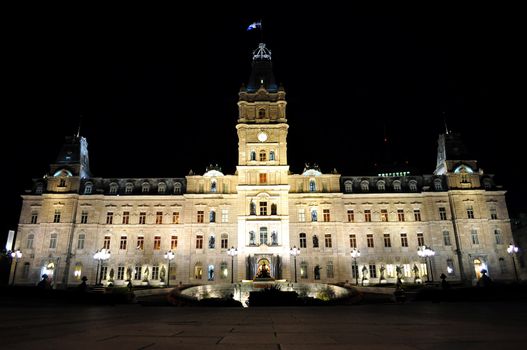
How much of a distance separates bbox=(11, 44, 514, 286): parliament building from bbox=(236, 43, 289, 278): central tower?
Answer: 0.15 meters

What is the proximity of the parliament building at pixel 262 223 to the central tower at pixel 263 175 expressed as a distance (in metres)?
0.15

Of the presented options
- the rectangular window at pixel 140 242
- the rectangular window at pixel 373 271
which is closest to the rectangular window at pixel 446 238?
the rectangular window at pixel 373 271

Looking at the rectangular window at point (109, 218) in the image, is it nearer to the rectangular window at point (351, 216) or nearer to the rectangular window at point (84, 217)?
the rectangular window at point (84, 217)

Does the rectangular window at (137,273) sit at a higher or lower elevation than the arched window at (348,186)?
lower

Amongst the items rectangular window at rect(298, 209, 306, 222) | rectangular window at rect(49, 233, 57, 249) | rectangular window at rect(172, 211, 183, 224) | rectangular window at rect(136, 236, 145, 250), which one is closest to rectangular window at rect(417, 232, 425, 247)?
rectangular window at rect(298, 209, 306, 222)

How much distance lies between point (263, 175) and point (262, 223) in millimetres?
7468

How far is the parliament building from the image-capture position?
53.6 metres

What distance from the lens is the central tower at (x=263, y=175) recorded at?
51.8 m

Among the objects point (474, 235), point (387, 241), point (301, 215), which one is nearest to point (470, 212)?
point (474, 235)

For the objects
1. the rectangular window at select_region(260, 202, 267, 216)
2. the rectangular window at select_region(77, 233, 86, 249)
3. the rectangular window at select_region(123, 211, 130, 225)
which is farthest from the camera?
the rectangular window at select_region(123, 211, 130, 225)

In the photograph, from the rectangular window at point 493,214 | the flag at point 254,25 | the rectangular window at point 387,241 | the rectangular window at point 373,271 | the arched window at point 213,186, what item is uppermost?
the flag at point 254,25

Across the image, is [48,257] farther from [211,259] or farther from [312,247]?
[312,247]

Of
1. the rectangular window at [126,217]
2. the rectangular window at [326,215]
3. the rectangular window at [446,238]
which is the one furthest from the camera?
the rectangular window at [126,217]

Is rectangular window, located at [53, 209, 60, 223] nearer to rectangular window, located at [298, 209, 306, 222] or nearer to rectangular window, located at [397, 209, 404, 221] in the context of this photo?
rectangular window, located at [298, 209, 306, 222]
